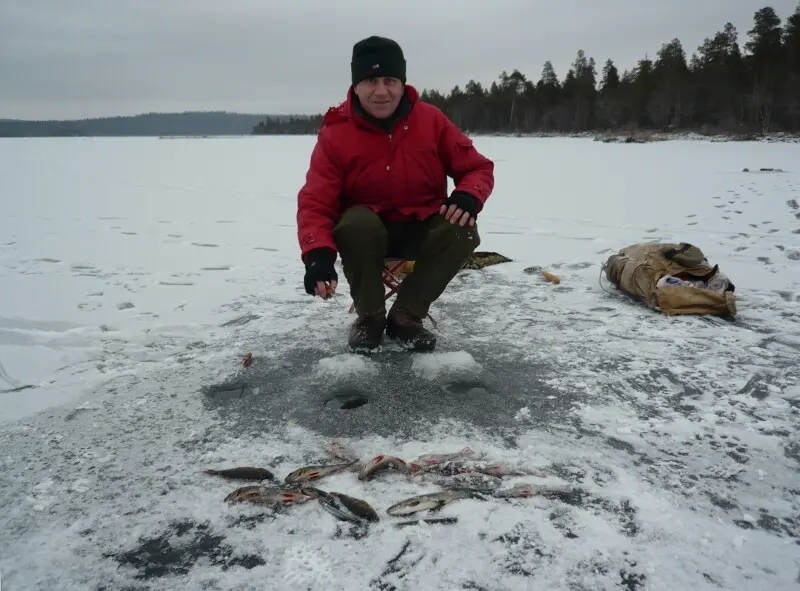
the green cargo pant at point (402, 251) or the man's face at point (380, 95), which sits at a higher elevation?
the man's face at point (380, 95)

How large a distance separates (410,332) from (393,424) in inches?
30.8

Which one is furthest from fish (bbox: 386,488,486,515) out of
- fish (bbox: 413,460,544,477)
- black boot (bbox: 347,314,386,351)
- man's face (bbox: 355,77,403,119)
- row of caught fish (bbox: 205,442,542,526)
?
man's face (bbox: 355,77,403,119)

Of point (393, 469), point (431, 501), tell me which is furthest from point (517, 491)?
point (393, 469)

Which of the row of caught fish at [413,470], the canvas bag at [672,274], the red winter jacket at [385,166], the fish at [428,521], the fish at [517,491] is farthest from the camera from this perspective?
the canvas bag at [672,274]

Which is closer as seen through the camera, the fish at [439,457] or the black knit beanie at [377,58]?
the fish at [439,457]

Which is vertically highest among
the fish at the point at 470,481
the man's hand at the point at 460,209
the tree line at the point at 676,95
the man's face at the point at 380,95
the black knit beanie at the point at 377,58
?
the tree line at the point at 676,95

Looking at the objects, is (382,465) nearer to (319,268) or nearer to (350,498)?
(350,498)

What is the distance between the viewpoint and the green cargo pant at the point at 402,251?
2633mm

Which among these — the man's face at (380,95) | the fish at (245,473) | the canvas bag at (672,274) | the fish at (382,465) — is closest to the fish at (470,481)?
the fish at (382,465)

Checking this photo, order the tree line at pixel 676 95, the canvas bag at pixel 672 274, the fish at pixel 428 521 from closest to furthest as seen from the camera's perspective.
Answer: the fish at pixel 428 521 → the canvas bag at pixel 672 274 → the tree line at pixel 676 95

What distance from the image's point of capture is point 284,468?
183cm

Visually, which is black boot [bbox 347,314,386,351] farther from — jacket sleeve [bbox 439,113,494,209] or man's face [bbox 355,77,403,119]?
man's face [bbox 355,77,403,119]

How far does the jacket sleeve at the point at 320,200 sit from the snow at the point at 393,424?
24.6 inches

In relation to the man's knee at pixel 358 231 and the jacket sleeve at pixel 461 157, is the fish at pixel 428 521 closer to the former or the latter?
the man's knee at pixel 358 231
